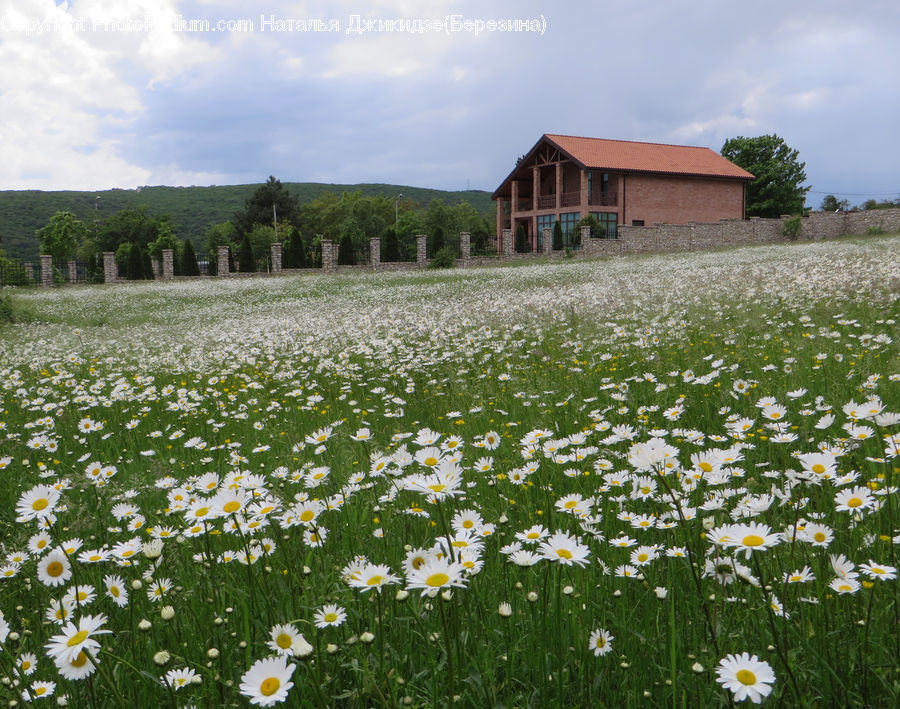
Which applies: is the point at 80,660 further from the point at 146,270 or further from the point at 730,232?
the point at 146,270

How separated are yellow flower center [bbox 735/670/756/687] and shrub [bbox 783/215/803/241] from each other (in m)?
42.2

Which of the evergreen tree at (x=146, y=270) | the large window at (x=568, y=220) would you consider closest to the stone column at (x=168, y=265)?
the evergreen tree at (x=146, y=270)

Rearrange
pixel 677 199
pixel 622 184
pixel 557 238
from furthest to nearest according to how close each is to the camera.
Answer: pixel 677 199 → pixel 622 184 → pixel 557 238

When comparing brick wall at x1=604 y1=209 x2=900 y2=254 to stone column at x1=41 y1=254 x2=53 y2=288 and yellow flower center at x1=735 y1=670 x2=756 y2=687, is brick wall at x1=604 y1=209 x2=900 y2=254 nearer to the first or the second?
yellow flower center at x1=735 y1=670 x2=756 y2=687

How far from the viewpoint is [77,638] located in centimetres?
134

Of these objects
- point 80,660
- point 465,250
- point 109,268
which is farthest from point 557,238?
point 80,660

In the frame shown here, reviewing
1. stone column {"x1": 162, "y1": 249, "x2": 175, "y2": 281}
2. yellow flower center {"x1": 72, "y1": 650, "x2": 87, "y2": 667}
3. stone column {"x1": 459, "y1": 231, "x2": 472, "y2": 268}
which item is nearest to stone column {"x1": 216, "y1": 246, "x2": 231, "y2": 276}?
stone column {"x1": 162, "y1": 249, "x2": 175, "y2": 281}

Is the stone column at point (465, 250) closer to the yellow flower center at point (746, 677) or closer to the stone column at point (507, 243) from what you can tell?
the stone column at point (507, 243)

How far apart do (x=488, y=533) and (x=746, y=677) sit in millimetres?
935

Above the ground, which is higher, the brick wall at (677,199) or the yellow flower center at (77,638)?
the brick wall at (677,199)

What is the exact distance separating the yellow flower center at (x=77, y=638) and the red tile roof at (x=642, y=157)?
1834 inches

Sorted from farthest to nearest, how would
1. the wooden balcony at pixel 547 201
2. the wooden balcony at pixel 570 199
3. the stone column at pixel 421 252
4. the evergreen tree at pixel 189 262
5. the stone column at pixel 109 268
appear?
the wooden balcony at pixel 547 201
the wooden balcony at pixel 570 199
the stone column at pixel 109 268
the evergreen tree at pixel 189 262
the stone column at pixel 421 252

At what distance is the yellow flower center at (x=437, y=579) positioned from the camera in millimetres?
1291

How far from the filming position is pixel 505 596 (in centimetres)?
207
